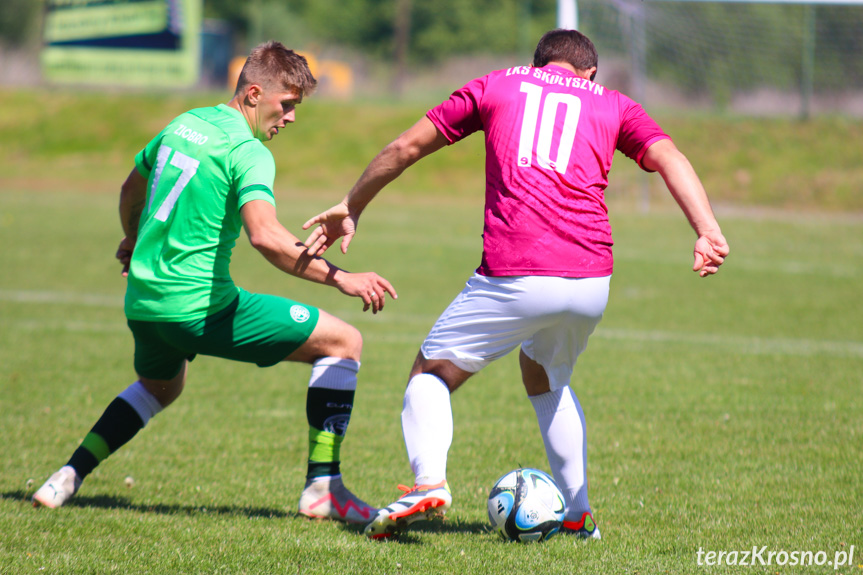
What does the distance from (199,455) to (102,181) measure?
2387 cm

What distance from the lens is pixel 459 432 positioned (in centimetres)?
568

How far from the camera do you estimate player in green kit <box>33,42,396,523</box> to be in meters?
3.58

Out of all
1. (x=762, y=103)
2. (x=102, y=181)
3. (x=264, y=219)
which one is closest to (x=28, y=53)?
(x=102, y=181)

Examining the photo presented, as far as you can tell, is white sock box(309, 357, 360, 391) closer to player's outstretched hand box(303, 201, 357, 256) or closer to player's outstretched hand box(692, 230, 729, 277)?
player's outstretched hand box(303, 201, 357, 256)

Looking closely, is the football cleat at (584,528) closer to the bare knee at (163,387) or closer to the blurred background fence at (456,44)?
the bare knee at (163,387)

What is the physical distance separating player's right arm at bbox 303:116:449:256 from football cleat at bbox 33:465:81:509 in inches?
65.8

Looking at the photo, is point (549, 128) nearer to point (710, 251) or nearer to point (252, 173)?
point (710, 251)

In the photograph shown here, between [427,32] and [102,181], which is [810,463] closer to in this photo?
[102,181]

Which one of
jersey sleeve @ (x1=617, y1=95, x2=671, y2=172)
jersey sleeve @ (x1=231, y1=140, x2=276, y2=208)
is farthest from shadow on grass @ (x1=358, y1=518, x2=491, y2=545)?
jersey sleeve @ (x1=617, y1=95, x2=671, y2=172)

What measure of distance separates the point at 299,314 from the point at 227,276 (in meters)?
0.36

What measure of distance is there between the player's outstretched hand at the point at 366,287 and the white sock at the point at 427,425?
1.23 ft

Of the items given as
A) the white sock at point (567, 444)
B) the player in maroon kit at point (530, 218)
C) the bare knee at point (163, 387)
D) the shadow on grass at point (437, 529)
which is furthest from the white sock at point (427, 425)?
the bare knee at point (163, 387)

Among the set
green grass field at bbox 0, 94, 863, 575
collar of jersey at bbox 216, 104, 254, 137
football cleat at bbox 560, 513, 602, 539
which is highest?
collar of jersey at bbox 216, 104, 254, 137

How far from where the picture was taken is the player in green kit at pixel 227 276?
358 cm
